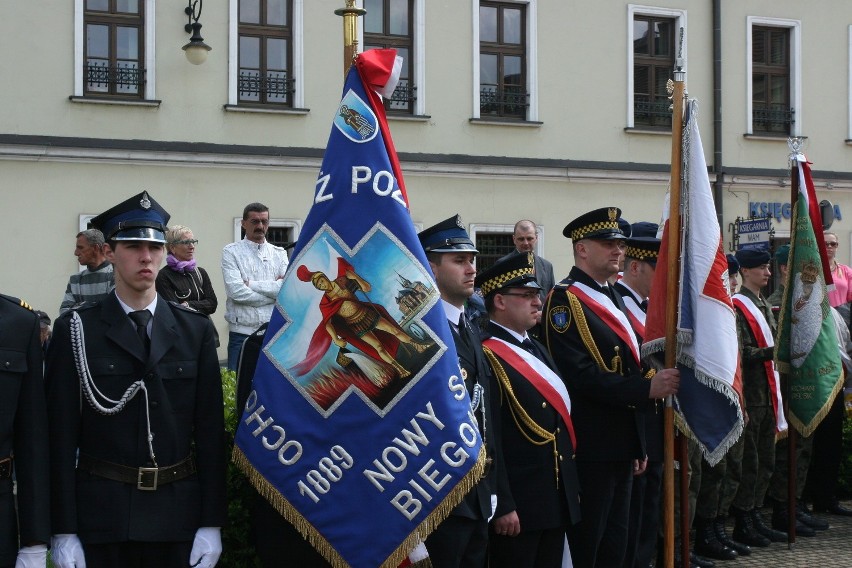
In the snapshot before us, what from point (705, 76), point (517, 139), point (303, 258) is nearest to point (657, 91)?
point (705, 76)

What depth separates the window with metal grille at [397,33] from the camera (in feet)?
61.3

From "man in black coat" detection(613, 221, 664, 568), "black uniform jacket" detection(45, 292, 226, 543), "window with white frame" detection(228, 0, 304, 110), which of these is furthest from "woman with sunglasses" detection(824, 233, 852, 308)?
"window with white frame" detection(228, 0, 304, 110)

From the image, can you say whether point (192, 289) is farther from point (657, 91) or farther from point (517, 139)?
point (657, 91)

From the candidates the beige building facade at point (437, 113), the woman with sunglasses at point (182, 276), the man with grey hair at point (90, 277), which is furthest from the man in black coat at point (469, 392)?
the beige building facade at point (437, 113)

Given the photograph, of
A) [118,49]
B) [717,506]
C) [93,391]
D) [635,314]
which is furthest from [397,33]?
[93,391]

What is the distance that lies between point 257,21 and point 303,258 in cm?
1353

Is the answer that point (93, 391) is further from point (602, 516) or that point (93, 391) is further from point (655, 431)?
point (655, 431)

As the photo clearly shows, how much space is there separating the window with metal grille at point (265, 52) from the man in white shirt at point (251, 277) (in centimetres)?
804

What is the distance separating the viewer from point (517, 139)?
63.9 feet

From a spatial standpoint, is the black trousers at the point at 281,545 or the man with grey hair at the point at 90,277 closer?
the black trousers at the point at 281,545

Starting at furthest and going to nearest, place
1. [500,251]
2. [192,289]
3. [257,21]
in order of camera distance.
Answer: [500,251], [257,21], [192,289]

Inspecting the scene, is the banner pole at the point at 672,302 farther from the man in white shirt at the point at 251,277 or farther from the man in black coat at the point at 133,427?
the man in white shirt at the point at 251,277

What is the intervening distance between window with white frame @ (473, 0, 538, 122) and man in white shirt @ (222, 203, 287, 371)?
9.46 metres

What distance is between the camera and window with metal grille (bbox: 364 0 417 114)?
18672mm
